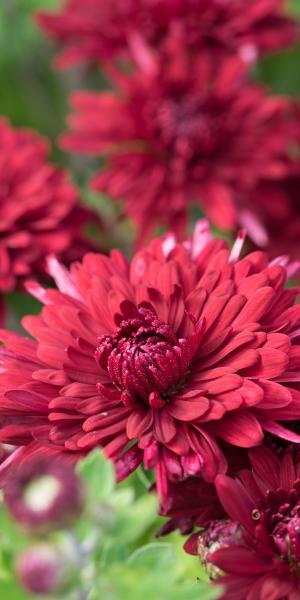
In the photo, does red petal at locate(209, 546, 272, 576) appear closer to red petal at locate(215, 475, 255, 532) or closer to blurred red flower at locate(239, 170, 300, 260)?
red petal at locate(215, 475, 255, 532)

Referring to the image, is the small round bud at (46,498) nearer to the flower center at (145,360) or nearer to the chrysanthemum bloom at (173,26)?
the flower center at (145,360)

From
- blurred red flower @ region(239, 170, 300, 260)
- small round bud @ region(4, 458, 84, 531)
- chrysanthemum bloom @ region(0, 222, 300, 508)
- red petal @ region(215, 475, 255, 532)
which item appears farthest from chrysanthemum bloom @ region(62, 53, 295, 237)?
small round bud @ region(4, 458, 84, 531)

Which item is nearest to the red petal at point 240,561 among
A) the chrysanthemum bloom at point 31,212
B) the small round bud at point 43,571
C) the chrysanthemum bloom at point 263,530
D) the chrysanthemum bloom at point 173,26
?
the chrysanthemum bloom at point 263,530

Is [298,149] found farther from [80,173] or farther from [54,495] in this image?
[54,495]

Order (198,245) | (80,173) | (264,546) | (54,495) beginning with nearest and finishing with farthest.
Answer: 1. (54,495)
2. (264,546)
3. (198,245)
4. (80,173)

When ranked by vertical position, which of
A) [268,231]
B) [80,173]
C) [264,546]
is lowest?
[264,546]

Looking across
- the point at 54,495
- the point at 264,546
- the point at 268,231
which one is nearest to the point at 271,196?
the point at 268,231

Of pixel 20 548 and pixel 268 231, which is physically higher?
pixel 268 231
